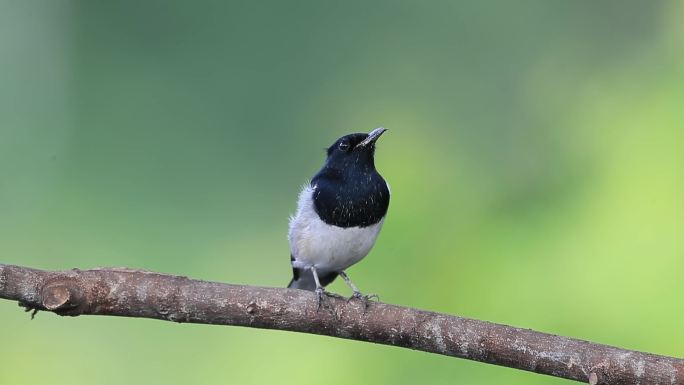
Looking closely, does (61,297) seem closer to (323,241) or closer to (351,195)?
(323,241)

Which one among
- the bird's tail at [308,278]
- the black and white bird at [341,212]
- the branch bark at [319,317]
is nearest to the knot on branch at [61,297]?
the branch bark at [319,317]

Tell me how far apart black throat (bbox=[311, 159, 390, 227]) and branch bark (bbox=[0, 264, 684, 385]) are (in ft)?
1.83

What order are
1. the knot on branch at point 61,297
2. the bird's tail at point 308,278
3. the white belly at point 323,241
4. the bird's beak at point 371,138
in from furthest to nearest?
the bird's tail at point 308,278 < the bird's beak at point 371,138 < the white belly at point 323,241 < the knot on branch at point 61,297

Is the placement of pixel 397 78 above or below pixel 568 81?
above

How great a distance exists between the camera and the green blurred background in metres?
4.02

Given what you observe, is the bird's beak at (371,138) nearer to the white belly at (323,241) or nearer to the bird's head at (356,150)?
the bird's head at (356,150)

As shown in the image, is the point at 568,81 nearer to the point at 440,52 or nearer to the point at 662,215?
the point at 440,52

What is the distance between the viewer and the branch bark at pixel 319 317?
90.5 inches

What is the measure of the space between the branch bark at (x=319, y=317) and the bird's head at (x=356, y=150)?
2.63ft

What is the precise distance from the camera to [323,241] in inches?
123

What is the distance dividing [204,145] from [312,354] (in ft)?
6.20

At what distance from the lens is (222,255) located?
189 inches

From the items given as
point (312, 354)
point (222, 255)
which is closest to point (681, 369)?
point (312, 354)

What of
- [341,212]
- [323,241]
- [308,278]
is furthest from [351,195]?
[308,278]
